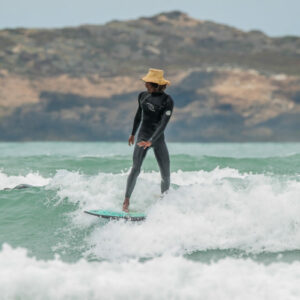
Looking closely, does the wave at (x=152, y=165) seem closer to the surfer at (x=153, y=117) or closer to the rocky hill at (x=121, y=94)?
the surfer at (x=153, y=117)

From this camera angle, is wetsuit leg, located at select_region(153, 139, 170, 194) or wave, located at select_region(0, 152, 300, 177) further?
wave, located at select_region(0, 152, 300, 177)

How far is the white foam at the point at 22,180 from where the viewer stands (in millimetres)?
11922

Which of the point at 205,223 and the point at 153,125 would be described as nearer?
the point at 205,223

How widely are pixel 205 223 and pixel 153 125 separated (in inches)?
57.4

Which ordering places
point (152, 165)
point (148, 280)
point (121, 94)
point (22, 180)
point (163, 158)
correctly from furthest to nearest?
point (121, 94) → point (152, 165) → point (22, 180) → point (163, 158) → point (148, 280)

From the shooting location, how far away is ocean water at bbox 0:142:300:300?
482cm

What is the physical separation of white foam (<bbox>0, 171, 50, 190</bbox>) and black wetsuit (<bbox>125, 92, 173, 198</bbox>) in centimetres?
570

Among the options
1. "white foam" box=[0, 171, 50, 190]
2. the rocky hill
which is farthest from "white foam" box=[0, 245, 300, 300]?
the rocky hill

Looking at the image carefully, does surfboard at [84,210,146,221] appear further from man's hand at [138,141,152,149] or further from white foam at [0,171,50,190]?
white foam at [0,171,50,190]

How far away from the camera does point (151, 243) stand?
6.03 m

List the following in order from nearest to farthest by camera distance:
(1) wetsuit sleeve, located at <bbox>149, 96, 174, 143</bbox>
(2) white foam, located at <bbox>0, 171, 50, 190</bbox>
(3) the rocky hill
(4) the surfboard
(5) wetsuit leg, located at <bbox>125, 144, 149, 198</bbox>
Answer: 1. (4) the surfboard
2. (1) wetsuit sleeve, located at <bbox>149, 96, 174, 143</bbox>
3. (5) wetsuit leg, located at <bbox>125, 144, 149, 198</bbox>
4. (2) white foam, located at <bbox>0, 171, 50, 190</bbox>
5. (3) the rocky hill

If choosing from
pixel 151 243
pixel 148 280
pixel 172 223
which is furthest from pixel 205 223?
pixel 148 280

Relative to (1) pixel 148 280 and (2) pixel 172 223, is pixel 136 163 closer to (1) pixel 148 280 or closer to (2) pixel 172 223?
(2) pixel 172 223

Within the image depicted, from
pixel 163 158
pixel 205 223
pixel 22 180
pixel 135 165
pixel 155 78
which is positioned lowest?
pixel 22 180
